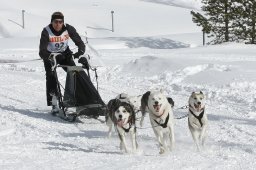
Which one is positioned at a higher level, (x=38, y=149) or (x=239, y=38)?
(x=239, y=38)

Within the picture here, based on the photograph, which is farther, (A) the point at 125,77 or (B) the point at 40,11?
(B) the point at 40,11

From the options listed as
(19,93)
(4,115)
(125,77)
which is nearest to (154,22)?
(125,77)

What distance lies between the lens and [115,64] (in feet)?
52.0

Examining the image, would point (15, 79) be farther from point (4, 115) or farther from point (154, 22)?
point (154, 22)

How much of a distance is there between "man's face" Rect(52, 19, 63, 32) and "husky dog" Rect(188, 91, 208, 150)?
2.78 m

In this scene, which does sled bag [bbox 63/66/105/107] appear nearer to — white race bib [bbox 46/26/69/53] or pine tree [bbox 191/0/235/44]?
white race bib [bbox 46/26/69/53]

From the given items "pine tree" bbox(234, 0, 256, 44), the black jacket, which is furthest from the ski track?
"pine tree" bbox(234, 0, 256, 44)

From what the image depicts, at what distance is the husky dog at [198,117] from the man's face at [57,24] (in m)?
2.78

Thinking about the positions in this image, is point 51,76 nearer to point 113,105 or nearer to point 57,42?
point 57,42

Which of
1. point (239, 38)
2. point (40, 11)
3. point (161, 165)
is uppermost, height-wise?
point (40, 11)

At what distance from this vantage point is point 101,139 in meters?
7.00

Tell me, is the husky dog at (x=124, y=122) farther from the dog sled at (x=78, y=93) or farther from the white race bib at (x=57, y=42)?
the white race bib at (x=57, y=42)

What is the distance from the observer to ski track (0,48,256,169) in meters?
5.42

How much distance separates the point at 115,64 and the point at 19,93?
215 inches
